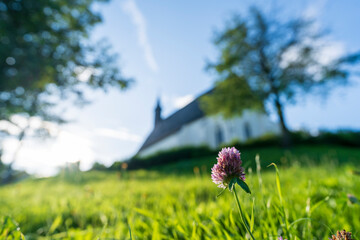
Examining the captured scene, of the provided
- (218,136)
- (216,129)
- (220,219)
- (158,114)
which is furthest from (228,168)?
(158,114)

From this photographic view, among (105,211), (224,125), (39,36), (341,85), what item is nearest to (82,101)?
(39,36)

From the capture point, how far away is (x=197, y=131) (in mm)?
28125

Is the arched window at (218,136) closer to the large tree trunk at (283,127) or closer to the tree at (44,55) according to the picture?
the large tree trunk at (283,127)

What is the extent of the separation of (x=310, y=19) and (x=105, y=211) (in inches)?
926

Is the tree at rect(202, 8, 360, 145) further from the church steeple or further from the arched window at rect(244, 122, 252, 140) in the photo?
the church steeple

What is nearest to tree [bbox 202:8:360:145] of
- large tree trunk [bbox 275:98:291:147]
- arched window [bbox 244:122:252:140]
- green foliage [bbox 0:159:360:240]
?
large tree trunk [bbox 275:98:291:147]

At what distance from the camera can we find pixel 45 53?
1248 cm

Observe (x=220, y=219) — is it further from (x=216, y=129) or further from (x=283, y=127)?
(x=216, y=129)

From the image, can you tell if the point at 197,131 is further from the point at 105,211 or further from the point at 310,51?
the point at 105,211

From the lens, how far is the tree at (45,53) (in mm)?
10031

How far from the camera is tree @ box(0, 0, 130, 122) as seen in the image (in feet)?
32.9

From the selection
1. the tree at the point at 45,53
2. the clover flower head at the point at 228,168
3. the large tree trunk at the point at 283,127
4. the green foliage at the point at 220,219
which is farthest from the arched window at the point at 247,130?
the clover flower head at the point at 228,168

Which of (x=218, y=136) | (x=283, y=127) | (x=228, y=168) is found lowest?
(x=228, y=168)

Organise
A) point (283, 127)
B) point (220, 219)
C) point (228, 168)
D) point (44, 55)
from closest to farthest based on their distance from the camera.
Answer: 1. point (228, 168)
2. point (220, 219)
3. point (44, 55)
4. point (283, 127)
